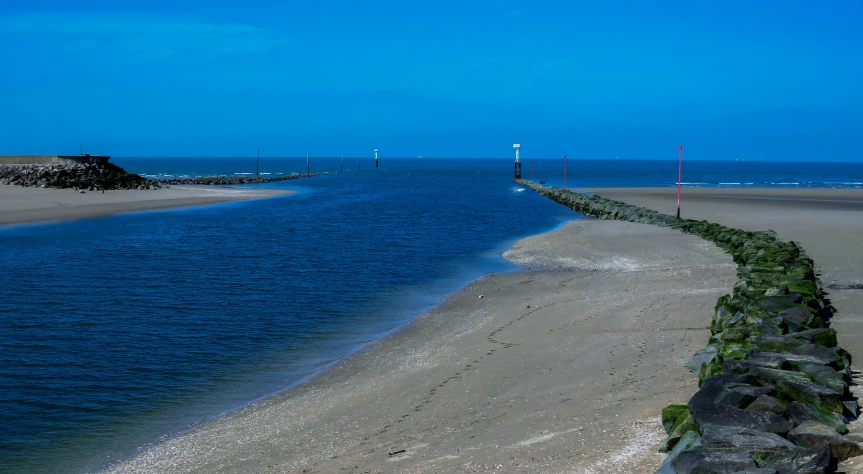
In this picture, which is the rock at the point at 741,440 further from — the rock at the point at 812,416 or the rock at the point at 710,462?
the rock at the point at 812,416

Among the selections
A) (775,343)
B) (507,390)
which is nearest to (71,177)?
(507,390)

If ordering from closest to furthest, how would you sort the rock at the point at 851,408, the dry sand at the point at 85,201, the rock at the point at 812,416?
the rock at the point at 812,416
the rock at the point at 851,408
the dry sand at the point at 85,201

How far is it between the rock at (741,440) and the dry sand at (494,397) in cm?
62

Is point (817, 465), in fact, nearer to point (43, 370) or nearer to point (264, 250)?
point (43, 370)

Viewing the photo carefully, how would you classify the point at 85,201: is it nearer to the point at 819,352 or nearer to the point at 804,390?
the point at 819,352

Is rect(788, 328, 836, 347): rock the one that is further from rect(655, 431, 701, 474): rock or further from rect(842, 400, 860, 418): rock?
rect(655, 431, 701, 474): rock

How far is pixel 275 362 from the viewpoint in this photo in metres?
12.0

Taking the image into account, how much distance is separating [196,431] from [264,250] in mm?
17550

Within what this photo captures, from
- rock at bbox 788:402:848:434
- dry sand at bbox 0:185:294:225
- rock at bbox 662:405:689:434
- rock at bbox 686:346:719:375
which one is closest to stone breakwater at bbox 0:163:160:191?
dry sand at bbox 0:185:294:225

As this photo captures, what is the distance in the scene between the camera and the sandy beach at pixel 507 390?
717 cm

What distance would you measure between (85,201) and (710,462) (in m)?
48.7

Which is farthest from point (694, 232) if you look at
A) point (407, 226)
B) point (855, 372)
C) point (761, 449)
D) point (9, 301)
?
point (761, 449)

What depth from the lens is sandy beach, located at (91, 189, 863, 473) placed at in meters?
7.17

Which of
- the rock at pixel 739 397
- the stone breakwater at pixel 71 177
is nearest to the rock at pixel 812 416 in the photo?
the rock at pixel 739 397
